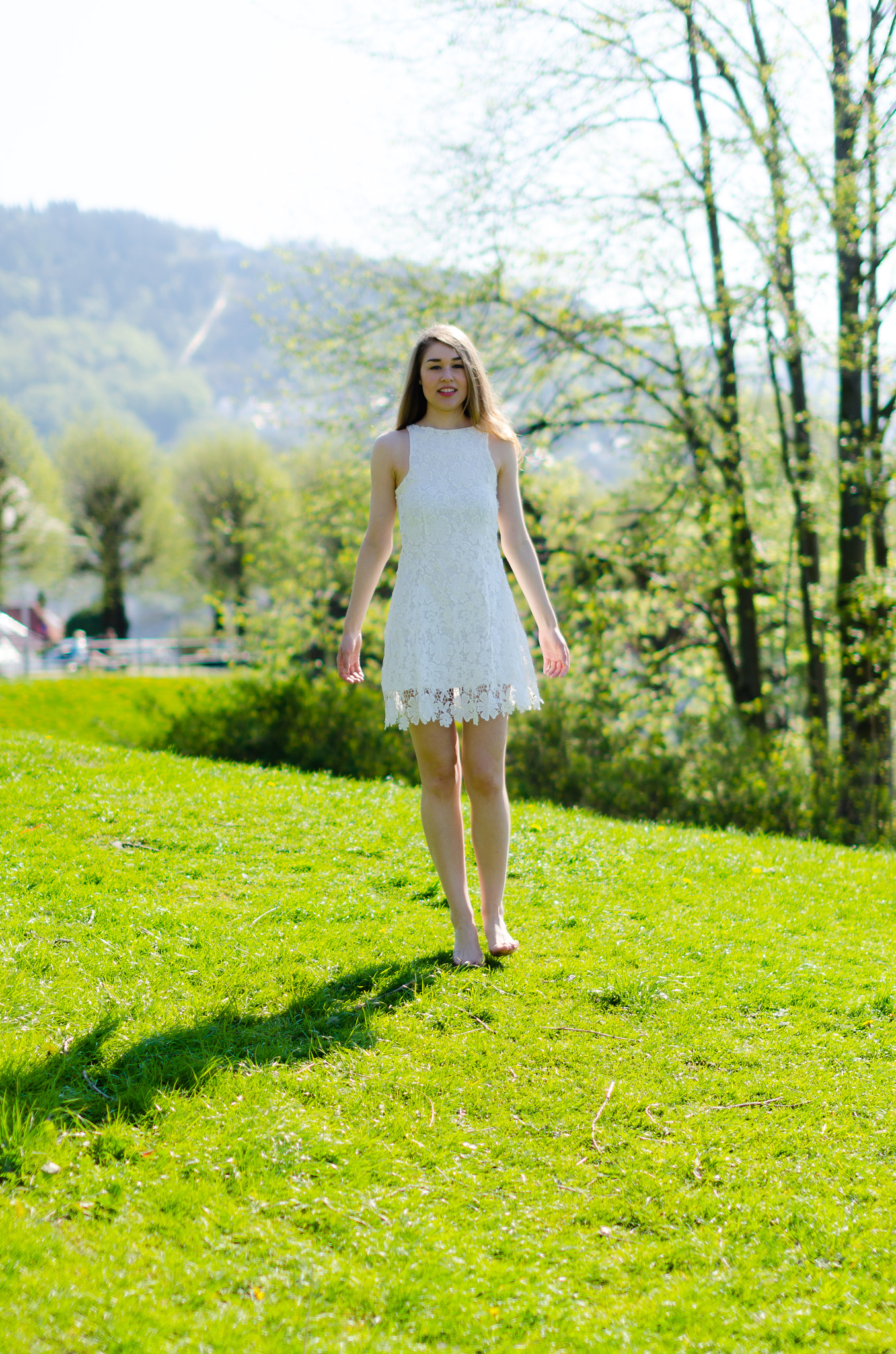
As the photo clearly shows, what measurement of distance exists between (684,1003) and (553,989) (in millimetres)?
501

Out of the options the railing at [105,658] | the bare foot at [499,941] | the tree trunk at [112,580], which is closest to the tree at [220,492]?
the tree trunk at [112,580]

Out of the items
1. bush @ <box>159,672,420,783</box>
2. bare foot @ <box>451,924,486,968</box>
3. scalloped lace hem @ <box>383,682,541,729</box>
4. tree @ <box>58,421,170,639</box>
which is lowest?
bare foot @ <box>451,924,486,968</box>

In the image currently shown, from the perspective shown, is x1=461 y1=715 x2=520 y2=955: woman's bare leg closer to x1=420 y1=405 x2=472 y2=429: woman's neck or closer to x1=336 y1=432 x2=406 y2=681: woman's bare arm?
x1=336 y1=432 x2=406 y2=681: woman's bare arm

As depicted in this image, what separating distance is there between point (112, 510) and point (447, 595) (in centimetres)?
4513

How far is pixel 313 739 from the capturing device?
12234 mm

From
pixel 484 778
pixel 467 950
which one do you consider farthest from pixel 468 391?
pixel 467 950

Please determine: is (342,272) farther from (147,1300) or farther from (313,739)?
(147,1300)

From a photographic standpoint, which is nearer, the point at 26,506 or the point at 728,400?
the point at 728,400

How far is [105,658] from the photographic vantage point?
104 ft

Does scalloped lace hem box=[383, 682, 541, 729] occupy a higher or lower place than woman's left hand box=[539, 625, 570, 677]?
lower

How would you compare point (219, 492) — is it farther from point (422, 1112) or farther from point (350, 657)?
point (422, 1112)

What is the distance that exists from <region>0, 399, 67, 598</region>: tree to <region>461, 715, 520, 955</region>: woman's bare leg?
4014 cm

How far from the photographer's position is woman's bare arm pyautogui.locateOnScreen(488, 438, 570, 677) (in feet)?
13.1

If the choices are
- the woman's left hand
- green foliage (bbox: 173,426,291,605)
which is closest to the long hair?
the woman's left hand
